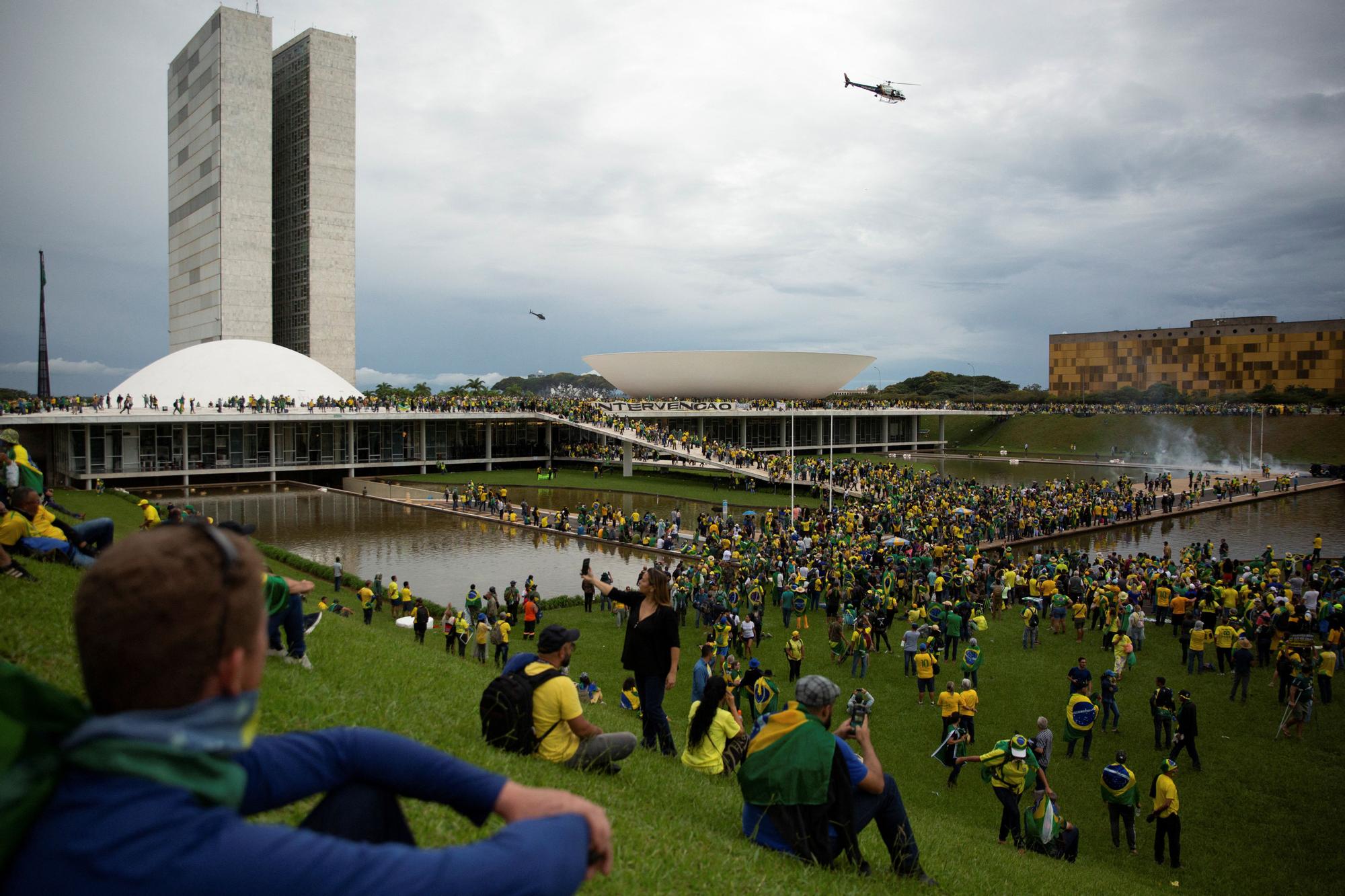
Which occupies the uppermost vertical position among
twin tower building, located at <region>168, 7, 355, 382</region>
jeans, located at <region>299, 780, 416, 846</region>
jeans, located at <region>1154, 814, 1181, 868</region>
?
twin tower building, located at <region>168, 7, 355, 382</region>

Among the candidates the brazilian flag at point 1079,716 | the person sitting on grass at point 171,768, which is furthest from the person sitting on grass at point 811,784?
the brazilian flag at point 1079,716

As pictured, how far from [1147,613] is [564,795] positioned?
58.9 feet

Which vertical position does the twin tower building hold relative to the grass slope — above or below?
above

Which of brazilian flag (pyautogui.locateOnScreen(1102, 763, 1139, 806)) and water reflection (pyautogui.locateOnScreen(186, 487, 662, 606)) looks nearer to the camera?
brazilian flag (pyautogui.locateOnScreen(1102, 763, 1139, 806))

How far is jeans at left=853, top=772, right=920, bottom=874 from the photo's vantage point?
405cm

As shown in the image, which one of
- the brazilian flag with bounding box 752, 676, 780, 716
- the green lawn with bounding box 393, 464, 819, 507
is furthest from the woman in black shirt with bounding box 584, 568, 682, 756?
the green lawn with bounding box 393, 464, 819, 507

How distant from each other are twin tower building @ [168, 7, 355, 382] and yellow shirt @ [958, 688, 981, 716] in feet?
214

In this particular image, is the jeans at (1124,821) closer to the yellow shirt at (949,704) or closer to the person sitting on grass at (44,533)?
the yellow shirt at (949,704)

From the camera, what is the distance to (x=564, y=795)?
1.61 metres

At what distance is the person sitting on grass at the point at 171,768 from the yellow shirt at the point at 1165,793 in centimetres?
795

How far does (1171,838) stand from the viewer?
25.0 feet

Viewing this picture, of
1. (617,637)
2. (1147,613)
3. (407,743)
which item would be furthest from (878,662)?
(407,743)

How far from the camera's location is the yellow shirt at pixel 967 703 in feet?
31.2

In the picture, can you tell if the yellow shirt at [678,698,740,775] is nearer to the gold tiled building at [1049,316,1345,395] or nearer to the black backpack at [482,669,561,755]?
the black backpack at [482,669,561,755]
